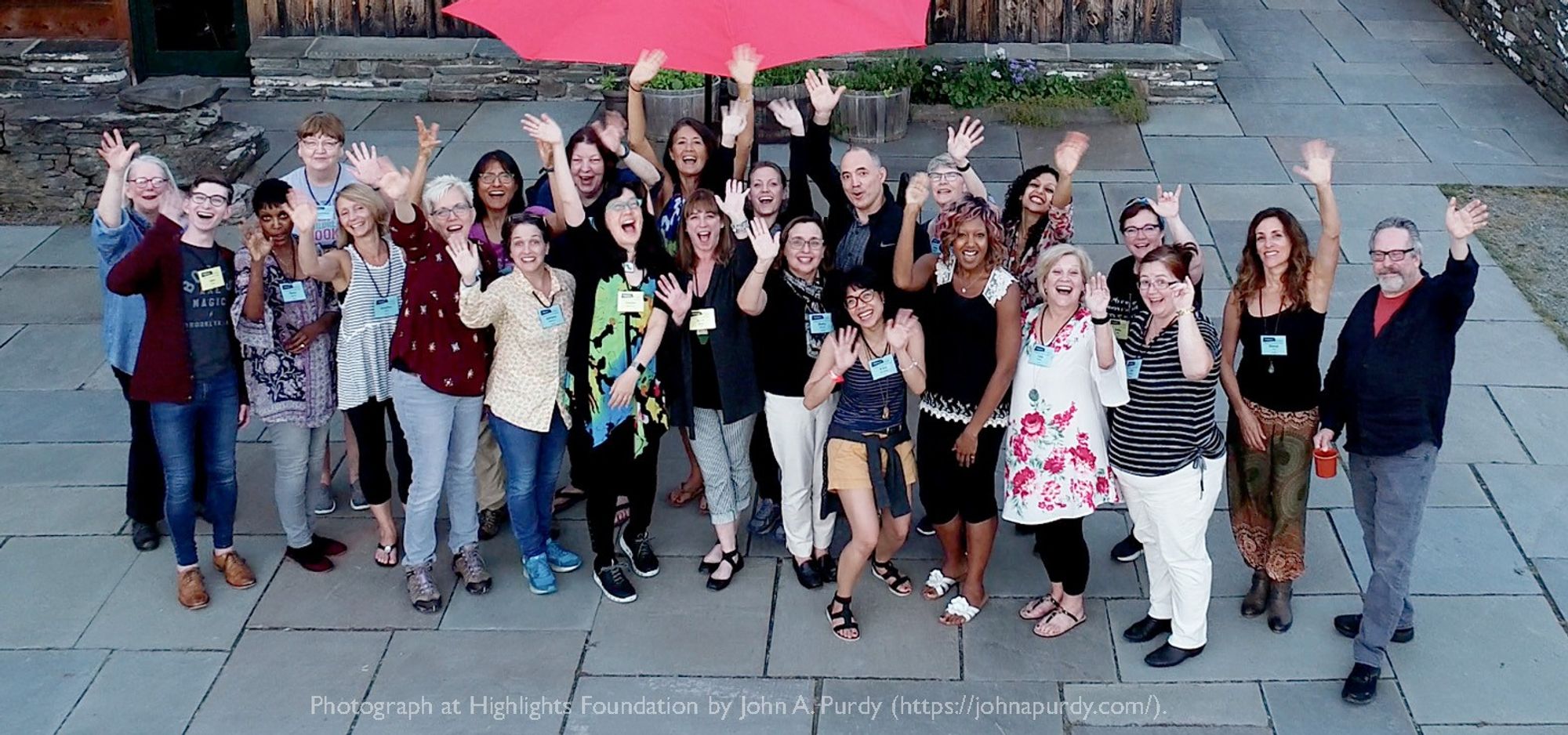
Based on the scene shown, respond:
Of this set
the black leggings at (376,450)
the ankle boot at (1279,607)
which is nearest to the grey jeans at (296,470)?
the black leggings at (376,450)

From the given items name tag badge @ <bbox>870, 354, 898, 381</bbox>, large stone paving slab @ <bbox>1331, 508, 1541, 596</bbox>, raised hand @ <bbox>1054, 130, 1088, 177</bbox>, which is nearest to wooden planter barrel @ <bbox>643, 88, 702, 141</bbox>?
raised hand @ <bbox>1054, 130, 1088, 177</bbox>

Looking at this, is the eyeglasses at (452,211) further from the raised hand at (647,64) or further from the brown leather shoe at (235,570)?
the brown leather shoe at (235,570)

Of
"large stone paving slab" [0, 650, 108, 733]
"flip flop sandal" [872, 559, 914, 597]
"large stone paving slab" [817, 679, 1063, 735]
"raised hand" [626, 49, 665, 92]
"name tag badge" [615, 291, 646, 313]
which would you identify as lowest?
"large stone paving slab" [0, 650, 108, 733]

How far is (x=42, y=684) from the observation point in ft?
18.0

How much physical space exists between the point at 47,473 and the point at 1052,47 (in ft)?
25.6

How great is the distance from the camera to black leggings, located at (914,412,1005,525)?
5.46 meters

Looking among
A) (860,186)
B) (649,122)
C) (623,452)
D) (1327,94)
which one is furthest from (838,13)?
(1327,94)

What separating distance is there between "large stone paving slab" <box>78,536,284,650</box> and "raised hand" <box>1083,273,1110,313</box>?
338 centimetres

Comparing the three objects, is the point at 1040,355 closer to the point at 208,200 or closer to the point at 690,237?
the point at 690,237

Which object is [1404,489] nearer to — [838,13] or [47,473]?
[838,13]

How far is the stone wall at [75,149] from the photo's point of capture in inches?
392

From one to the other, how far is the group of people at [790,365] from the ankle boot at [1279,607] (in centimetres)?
1

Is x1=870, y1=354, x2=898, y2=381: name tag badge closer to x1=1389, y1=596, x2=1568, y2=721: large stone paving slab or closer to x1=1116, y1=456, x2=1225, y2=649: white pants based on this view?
x1=1116, y1=456, x2=1225, y2=649: white pants

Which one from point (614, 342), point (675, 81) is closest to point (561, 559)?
point (614, 342)
